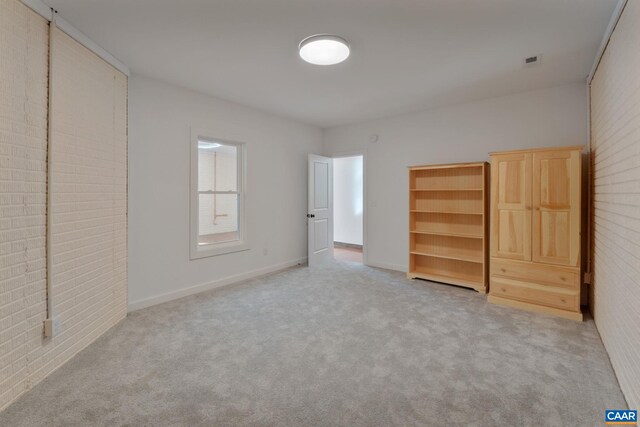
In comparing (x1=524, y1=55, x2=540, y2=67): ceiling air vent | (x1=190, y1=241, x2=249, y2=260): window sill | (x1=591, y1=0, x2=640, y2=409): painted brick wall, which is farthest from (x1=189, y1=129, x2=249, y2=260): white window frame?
(x1=591, y1=0, x2=640, y2=409): painted brick wall

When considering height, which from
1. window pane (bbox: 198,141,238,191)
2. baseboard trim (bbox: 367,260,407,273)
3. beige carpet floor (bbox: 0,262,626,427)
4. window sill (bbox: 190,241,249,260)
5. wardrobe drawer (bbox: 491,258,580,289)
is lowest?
beige carpet floor (bbox: 0,262,626,427)

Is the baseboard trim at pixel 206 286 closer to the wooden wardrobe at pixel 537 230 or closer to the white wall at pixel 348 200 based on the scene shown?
the white wall at pixel 348 200

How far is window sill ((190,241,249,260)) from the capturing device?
3786 millimetres

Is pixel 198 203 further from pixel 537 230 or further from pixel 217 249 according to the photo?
pixel 537 230

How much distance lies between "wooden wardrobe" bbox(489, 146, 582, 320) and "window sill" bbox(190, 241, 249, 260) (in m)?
3.21

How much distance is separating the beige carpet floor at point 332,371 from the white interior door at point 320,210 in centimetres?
203

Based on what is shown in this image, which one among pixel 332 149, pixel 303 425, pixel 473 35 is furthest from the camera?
pixel 332 149

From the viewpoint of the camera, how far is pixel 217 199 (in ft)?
18.9

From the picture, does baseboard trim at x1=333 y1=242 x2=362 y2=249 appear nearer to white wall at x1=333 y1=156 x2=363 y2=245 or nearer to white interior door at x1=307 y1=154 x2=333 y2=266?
white wall at x1=333 y1=156 x2=363 y2=245

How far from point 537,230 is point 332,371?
8.57ft

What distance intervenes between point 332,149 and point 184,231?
3086 millimetres

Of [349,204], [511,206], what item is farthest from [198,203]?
[349,204]

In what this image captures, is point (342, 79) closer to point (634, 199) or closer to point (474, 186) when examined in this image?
point (474, 186)

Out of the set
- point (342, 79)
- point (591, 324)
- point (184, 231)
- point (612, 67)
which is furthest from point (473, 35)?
point (184, 231)
